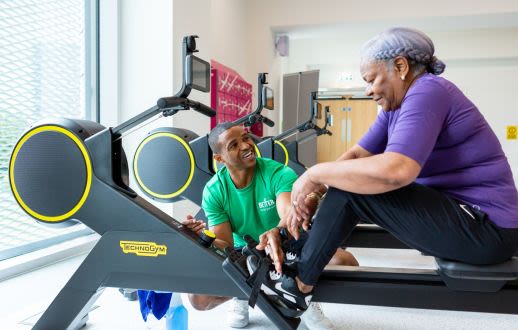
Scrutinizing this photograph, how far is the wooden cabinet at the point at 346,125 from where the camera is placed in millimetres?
8766

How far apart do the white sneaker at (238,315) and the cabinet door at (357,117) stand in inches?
277

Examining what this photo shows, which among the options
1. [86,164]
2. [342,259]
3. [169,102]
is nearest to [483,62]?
[342,259]

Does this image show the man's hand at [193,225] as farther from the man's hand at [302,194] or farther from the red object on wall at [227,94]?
the red object on wall at [227,94]

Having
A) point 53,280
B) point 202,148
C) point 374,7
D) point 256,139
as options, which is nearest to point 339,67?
point 374,7

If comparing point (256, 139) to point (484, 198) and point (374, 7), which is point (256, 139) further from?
point (374, 7)

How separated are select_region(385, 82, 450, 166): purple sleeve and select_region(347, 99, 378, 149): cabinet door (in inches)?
299

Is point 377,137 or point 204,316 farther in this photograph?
point 204,316

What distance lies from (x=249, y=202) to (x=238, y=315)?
1.88 ft

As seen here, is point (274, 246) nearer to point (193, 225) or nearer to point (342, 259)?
point (193, 225)

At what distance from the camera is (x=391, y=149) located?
125cm

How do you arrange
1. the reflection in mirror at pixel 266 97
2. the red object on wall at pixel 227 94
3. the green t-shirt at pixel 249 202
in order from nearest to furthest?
the green t-shirt at pixel 249 202 → the reflection in mirror at pixel 266 97 → the red object on wall at pixel 227 94

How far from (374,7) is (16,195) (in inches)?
228

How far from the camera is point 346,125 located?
8.83 metres

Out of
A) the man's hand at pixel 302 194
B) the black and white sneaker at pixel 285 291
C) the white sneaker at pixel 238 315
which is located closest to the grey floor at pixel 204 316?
the white sneaker at pixel 238 315
